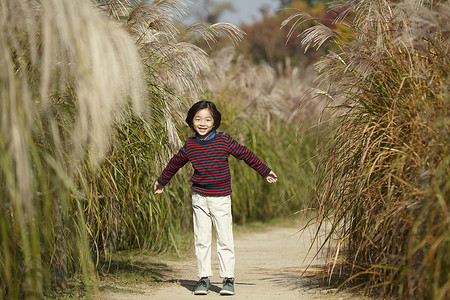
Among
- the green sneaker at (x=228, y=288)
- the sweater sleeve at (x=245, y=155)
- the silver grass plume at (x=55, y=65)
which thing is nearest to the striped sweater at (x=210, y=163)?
the sweater sleeve at (x=245, y=155)

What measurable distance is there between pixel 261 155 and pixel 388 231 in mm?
5468

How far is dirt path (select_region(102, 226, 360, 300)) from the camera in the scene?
4.58 m

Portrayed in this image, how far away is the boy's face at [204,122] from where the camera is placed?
4.98m

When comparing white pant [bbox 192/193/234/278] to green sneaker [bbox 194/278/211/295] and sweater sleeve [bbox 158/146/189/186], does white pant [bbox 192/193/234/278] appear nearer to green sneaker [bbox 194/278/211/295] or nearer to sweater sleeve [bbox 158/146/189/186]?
green sneaker [bbox 194/278/211/295]

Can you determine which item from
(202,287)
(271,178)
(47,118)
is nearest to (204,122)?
(271,178)

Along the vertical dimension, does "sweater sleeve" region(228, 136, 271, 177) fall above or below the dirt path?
above

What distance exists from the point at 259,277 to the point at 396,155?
80.0 inches

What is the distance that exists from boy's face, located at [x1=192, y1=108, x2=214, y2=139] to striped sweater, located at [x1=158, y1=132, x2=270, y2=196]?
81 mm

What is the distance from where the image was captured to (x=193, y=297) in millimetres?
4625

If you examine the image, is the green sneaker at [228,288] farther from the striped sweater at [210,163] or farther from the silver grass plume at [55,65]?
the silver grass plume at [55,65]

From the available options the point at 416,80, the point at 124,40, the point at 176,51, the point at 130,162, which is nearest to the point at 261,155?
the point at 176,51

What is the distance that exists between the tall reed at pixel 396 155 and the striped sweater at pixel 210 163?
0.78 m

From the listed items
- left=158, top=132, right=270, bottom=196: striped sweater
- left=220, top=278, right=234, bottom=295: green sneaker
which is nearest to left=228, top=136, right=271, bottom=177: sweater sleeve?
left=158, top=132, right=270, bottom=196: striped sweater

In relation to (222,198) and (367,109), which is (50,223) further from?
(367,109)
